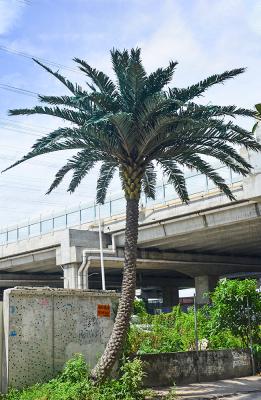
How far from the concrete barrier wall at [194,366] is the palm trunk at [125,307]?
1.94 m

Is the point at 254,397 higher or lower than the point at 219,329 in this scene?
lower

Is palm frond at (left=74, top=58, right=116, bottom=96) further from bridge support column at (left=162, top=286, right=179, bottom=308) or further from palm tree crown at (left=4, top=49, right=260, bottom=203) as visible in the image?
bridge support column at (left=162, top=286, right=179, bottom=308)

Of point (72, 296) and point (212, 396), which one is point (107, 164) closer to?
point (72, 296)

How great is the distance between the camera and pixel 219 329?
20.3m

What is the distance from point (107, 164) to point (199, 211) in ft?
46.5

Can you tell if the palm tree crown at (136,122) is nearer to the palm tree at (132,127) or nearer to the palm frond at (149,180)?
the palm tree at (132,127)

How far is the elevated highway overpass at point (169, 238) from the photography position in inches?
1172

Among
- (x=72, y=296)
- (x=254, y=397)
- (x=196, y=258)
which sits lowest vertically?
(x=254, y=397)

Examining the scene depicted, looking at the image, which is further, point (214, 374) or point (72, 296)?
point (214, 374)

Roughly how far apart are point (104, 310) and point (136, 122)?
535cm

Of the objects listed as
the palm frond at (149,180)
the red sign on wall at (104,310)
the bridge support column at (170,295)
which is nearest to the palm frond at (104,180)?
the palm frond at (149,180)

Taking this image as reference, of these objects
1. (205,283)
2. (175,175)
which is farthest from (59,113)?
(205,283)

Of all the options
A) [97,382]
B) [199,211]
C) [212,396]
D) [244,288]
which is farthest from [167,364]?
[199,211]

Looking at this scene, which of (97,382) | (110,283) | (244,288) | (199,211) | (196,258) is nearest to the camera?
(97,382)
